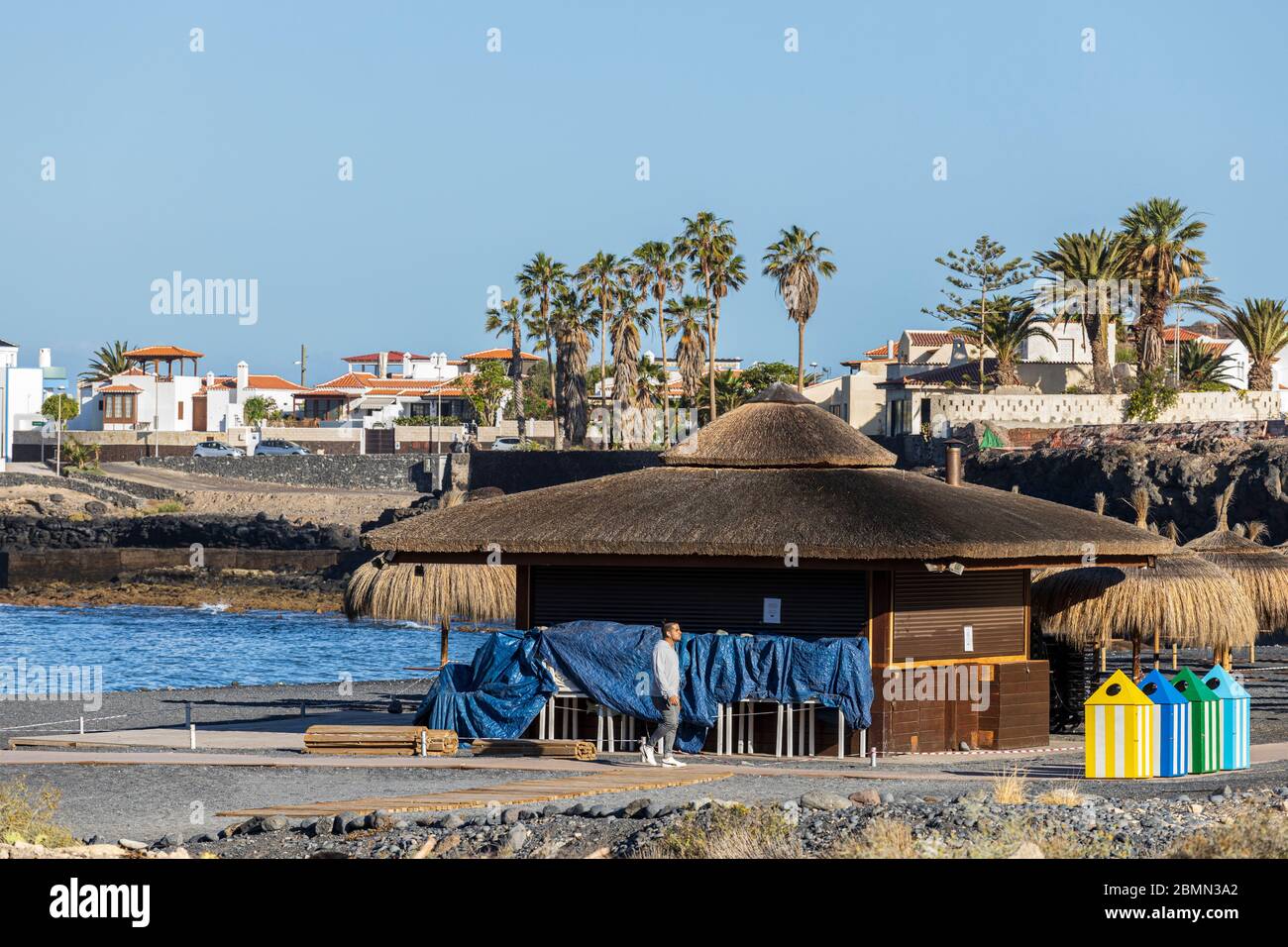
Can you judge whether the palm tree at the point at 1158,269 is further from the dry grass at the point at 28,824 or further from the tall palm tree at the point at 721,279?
the dry grass at the point at 28,824

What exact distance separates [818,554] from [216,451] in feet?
307

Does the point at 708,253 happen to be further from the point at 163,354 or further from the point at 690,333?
the point at 163,354

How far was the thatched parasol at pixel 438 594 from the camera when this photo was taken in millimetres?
30734

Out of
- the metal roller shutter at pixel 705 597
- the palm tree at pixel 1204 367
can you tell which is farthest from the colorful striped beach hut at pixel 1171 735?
the palm tree at pixel 1204 367

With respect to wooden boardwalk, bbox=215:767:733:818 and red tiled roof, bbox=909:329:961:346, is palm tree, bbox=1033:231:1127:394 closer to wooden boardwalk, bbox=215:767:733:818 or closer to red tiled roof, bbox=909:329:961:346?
red tiled roof, bbox=909:329:961:346

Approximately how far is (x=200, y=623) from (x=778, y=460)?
47933 mm

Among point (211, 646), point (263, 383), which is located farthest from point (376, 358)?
point (211, 646)

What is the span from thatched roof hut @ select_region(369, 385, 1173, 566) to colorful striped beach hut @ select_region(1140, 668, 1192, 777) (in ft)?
9.61

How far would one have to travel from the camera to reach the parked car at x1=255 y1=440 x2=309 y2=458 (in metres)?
112

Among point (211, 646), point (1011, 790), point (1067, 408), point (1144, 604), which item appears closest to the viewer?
point (1011, 790)

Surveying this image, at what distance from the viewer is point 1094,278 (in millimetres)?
85875

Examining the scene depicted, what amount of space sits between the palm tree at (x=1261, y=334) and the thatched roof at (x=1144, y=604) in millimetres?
60823
